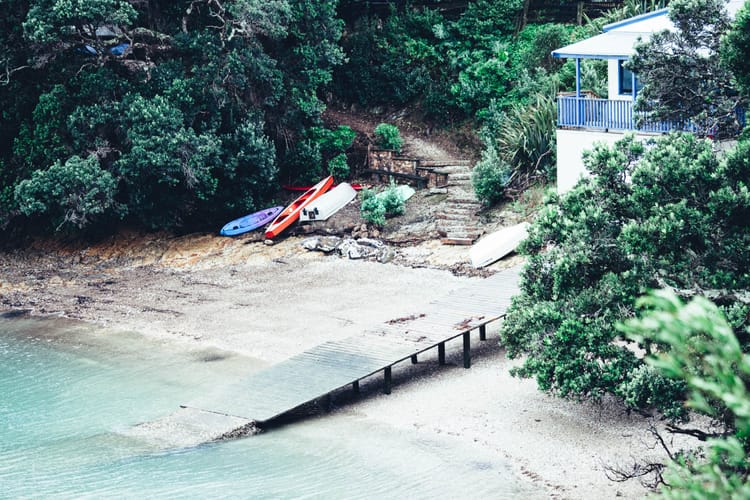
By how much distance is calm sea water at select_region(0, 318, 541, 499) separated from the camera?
48.3 feet

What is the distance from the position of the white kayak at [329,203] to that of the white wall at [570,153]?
7621mm

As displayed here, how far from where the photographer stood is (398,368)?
19.7 m

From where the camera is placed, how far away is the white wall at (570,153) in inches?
935

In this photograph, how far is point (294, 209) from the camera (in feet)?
96.4

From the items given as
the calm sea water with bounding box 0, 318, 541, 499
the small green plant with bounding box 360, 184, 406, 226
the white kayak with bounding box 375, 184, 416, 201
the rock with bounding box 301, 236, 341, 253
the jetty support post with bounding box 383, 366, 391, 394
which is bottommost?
the calm sea water with bounding box 0, 318, 541, 499

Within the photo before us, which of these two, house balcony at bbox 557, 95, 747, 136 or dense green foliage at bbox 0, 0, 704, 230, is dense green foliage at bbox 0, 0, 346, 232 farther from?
house balcony at bbox 557, 95, 747, 136

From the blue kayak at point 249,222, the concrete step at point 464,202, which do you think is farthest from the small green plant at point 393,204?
the blue kayak at point 249,222

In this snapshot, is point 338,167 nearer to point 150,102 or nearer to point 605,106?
point 150,102

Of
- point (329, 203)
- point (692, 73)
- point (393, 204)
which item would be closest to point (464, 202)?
point (393, 204)

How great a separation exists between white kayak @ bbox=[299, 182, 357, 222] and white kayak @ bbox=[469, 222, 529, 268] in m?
5.53

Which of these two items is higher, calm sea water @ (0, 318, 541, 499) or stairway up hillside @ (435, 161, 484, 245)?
stairway up hillside @ (435, 161, 484, 245)

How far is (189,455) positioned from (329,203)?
14407 millimetres

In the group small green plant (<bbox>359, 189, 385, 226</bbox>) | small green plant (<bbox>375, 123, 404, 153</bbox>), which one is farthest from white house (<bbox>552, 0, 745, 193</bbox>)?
small green plant (<bbox>375, 123, 404, 153</bbox>)

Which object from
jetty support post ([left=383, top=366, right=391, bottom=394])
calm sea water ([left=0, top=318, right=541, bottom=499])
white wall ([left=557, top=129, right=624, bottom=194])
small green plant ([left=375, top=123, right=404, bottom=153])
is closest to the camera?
calm sea water ([left=0, top=318, right=541, bottom=499])
